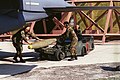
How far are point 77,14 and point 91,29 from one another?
62.9 inches

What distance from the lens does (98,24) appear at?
74.8 feet

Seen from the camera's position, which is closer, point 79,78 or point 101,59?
point 79,78

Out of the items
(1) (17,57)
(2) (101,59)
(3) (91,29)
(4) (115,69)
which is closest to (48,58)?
(1) (17,57)

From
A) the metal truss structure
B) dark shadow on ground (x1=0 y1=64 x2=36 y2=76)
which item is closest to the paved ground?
dark shadow on ground (x1=0 y1=64 x2=36 y2=76)

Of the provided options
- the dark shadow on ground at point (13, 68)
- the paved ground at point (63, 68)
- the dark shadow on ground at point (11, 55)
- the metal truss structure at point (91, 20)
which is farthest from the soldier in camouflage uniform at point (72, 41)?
the metal truss structure at point (91, 20)

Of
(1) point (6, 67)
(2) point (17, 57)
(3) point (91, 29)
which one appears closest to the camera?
(1) point (6, 67)

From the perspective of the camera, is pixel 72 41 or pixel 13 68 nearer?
pixel 13 68

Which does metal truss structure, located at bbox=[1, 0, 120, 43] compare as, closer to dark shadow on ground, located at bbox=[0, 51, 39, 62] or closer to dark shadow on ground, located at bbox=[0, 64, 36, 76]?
dark shadow on ground, located at bbox=[0, 51, 39, 62]

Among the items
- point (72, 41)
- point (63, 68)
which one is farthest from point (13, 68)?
point (72, 41)

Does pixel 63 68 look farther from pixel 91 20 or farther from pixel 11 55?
pixel 91 20

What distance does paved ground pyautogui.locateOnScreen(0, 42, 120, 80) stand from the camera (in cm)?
1019

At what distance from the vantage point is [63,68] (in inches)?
460

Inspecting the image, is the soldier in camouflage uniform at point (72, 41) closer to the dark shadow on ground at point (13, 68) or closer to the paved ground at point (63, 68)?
the paved ground at point (63, 68)

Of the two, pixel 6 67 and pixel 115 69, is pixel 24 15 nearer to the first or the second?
pixel 6 67
